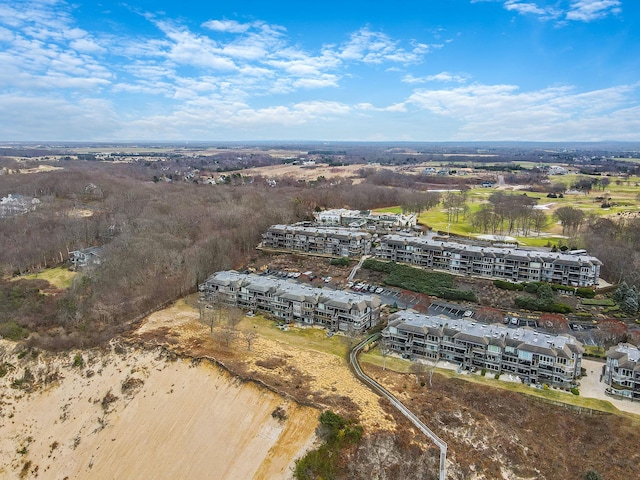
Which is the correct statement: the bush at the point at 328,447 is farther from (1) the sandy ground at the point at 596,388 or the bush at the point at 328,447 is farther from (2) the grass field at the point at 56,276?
(2) the grass field at the point at 56,276

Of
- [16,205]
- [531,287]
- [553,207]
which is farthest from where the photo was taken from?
[553,207]

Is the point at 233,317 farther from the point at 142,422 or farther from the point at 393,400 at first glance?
the point at 393,400

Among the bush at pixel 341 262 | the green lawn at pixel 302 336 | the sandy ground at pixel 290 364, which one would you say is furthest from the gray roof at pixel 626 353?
the bush at pixel 341 262

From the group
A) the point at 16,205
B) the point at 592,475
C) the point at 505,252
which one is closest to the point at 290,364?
the point at 592,475

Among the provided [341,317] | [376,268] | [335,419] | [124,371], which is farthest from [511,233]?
[124,371]

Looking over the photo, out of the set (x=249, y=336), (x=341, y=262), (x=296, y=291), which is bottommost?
(x=249, y=336)

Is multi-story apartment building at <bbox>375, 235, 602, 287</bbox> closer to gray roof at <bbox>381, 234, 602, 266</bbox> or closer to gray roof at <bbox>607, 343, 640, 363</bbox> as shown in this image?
gray roof at <bbox>381, 234, 602, 266</bbox>
